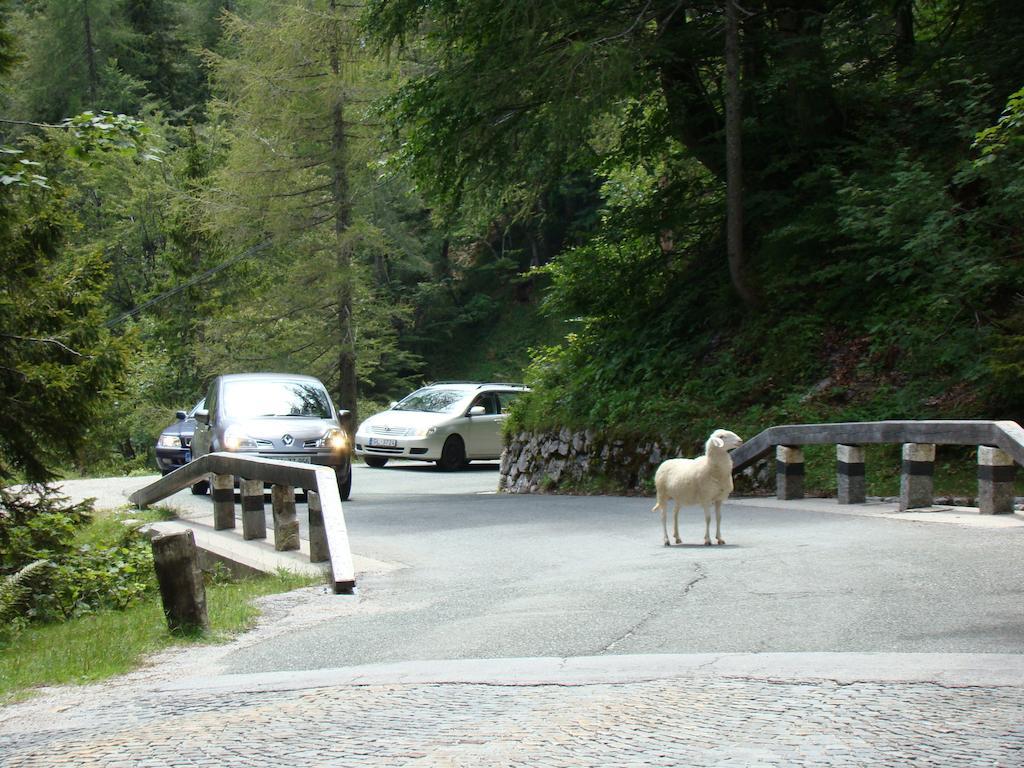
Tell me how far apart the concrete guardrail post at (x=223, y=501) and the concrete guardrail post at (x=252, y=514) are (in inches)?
45.1

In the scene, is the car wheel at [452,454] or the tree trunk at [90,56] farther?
the tree trunk at [90,56]

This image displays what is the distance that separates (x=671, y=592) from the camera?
8.30 m

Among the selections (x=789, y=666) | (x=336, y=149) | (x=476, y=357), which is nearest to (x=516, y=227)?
(x=476, y=357)

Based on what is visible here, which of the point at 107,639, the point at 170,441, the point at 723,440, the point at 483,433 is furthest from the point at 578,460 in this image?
the point at 107,639

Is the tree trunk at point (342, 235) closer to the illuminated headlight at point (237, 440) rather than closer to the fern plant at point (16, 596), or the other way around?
the illuminated headlight at point (237, 440)

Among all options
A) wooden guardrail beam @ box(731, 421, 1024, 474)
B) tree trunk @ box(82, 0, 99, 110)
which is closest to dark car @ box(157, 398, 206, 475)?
wooden guardrail beam @ box(731, 421, 1024, 474)

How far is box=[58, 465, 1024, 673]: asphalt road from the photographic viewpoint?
6.67 m

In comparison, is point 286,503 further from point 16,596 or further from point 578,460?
point 578,460

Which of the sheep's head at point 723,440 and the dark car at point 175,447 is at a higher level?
the sheep's head at point 723,440

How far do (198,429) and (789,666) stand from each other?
576 inches

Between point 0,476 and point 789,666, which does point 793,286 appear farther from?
point 789,666

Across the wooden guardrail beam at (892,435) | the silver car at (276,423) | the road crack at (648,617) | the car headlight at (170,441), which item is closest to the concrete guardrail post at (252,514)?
the silver car at (276,423)

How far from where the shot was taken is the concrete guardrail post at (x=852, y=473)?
1370 centimetres

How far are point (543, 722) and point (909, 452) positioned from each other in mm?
8726
